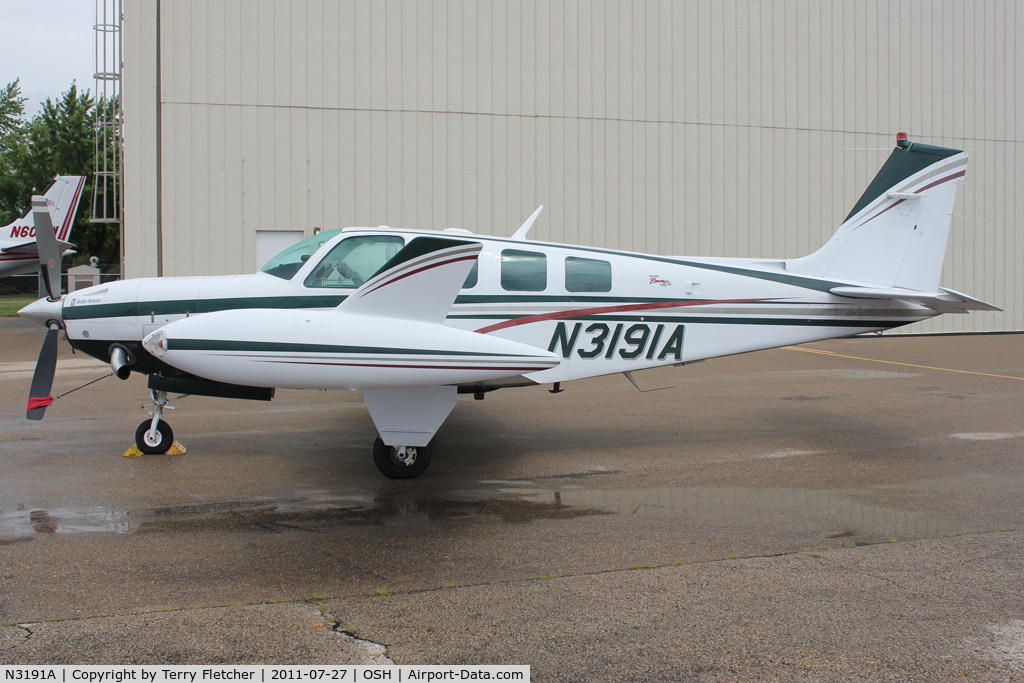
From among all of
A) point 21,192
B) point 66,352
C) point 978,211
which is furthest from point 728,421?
point 21,192

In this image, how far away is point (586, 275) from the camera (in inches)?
288

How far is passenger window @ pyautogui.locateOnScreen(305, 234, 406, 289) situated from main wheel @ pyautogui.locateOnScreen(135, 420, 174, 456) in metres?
1.99

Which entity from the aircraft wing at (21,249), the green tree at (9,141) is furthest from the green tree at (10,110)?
the aircraft wing at (21,249)

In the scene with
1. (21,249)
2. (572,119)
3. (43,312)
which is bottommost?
(43,312)

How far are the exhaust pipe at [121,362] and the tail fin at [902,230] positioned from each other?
631 cm

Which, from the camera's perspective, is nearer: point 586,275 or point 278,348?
point 278,348

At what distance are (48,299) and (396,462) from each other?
342 cm

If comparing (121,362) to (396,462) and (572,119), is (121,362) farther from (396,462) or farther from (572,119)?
(572,119)

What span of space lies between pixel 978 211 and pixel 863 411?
13.2 meters

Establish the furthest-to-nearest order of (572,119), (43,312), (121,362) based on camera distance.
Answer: (572,119), (43,312), (121,362)

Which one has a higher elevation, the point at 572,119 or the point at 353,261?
the point at 572,119

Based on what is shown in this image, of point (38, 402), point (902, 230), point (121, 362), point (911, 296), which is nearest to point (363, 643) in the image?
point (121, 362)

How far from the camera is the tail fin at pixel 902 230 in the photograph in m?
8.31

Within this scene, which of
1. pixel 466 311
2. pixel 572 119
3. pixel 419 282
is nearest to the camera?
pixel 419 282
